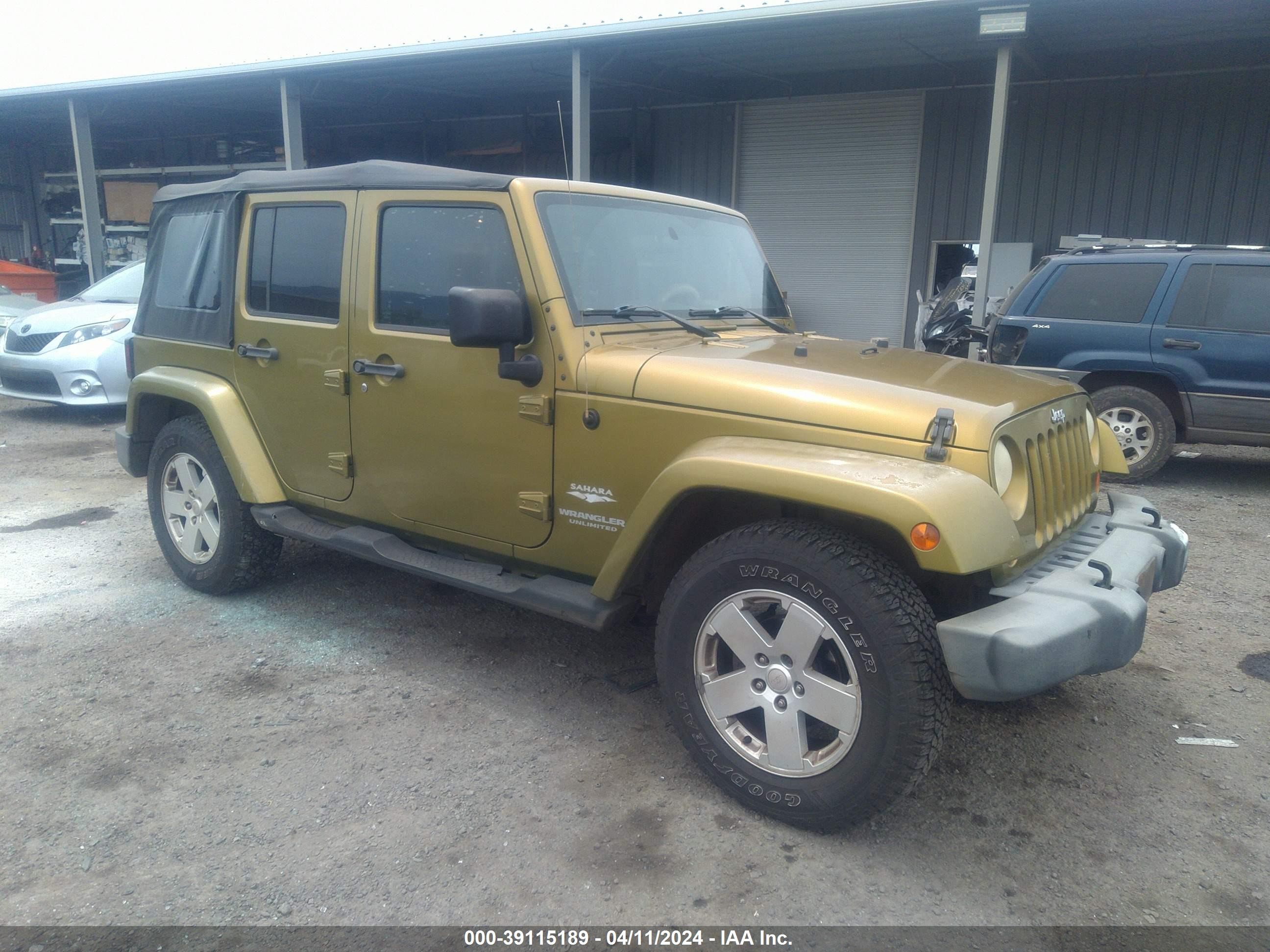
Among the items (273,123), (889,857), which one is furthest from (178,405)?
(273,123)

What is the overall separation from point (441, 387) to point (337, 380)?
62 cm

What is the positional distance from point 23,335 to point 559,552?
8.47 metres

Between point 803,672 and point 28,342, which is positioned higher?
point 28,342

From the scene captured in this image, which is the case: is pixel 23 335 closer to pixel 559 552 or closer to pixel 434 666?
pixel 434 666

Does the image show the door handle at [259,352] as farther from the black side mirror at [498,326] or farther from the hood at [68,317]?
the hood at [68,317]

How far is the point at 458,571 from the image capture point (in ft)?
12.2

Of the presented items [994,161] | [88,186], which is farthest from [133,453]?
[88,186]

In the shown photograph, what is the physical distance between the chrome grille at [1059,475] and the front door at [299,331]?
2.69 metres

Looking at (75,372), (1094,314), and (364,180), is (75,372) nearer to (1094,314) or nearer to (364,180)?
(364,180)

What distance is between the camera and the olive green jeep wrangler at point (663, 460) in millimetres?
A: 2635

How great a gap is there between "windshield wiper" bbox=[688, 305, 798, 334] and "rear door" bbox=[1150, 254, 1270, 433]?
180 inches

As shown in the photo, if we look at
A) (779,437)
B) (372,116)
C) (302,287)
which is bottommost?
(779,437)

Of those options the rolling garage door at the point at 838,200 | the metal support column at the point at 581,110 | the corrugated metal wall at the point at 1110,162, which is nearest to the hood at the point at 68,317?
the metal support column at the point at 581,110

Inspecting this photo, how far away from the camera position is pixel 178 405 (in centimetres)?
498
